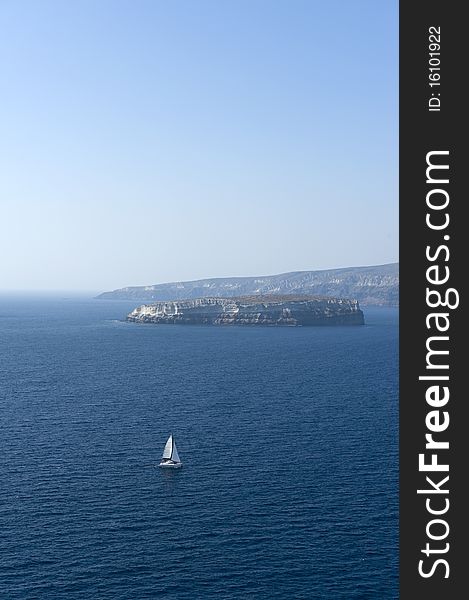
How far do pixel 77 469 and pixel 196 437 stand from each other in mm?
26385

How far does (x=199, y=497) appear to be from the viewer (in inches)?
3415

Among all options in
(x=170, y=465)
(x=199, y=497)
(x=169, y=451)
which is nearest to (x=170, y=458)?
(x=169, y=451)

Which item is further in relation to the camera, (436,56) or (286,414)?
(286,414)

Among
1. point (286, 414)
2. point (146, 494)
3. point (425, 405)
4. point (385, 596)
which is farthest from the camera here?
point (286, 414)

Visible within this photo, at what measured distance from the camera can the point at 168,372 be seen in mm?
188750

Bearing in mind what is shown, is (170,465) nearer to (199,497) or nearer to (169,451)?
(169,451)

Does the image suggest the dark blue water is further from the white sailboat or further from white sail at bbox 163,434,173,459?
white sail at bbox 163,434,173,459

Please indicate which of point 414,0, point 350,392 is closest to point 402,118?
point 414,0

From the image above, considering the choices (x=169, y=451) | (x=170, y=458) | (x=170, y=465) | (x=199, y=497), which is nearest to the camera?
(x=199, y=497)

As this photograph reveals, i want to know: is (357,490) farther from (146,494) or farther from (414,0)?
(414,0)

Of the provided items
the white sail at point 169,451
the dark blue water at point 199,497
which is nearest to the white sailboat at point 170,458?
the white sail at point 169,451

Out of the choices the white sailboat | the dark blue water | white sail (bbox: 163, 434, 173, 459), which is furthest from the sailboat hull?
white sail (bbox: 163, 434, 173, 459)

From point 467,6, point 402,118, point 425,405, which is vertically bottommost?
point 425,405

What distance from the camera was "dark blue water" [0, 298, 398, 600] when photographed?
215 feet
